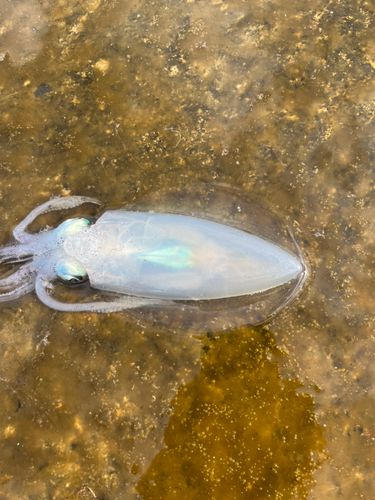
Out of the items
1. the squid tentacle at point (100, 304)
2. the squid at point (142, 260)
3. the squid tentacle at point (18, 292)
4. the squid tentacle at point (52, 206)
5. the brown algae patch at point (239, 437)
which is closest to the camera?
the brown algae patch at point (239, 437)

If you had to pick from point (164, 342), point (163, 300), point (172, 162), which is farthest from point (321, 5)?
point (164, 342)

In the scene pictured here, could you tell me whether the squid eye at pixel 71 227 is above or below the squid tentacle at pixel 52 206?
below

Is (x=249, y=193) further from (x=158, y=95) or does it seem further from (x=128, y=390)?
(x=128, y=390)

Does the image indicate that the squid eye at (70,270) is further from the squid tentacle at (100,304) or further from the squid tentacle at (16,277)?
the squid tentacle at (16,277)

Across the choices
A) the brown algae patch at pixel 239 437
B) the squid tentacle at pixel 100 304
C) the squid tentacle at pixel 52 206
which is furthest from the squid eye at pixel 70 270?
the brown algae patch at pixel 239 437

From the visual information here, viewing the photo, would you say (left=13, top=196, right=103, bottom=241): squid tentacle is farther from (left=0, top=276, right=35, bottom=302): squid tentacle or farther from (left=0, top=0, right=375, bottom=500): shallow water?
(left=0, top=276, right=35, bottom=302): squid tentacle

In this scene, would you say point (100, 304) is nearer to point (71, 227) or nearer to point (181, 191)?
point (71, 227)

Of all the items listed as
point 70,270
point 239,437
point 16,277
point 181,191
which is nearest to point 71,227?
point 70,270
